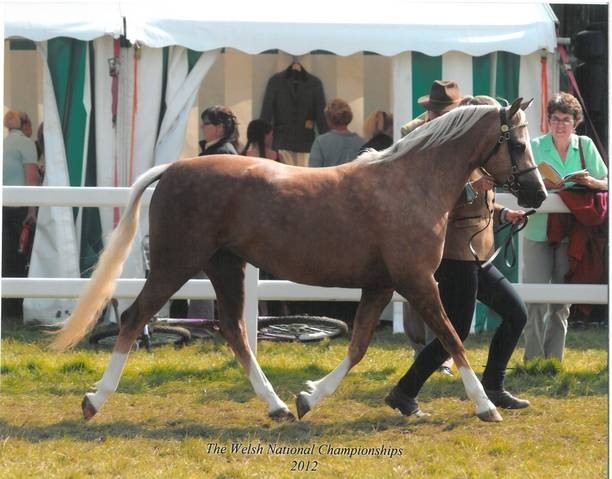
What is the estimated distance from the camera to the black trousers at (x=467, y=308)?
265 inches

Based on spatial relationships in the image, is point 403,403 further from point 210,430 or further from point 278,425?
point 210,430

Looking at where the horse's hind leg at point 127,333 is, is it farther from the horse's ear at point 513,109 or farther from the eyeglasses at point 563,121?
the eyeglasses at point 563,121

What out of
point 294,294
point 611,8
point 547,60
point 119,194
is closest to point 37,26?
point 119,194

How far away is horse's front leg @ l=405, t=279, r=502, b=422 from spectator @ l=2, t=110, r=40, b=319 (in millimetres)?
5422

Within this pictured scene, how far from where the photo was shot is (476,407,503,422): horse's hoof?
6473 mm

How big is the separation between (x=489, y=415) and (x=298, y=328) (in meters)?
3.34

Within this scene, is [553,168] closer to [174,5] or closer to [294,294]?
[294,294]

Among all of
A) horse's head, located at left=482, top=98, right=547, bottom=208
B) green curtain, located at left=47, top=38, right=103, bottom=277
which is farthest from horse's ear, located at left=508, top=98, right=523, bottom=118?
green curtain, located at left=47, top=38, right=103, bottom=277

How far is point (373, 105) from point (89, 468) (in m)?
7.26

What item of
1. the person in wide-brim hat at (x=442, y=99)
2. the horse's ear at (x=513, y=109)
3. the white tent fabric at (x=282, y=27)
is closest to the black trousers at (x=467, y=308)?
the horse's ear at (x=513, y=109)

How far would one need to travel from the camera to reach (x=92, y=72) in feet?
34.9

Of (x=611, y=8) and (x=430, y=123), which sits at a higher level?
(x=611, y=8)

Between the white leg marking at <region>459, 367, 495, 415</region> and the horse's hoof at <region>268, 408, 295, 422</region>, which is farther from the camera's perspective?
the horse's hoof at <region>268, 408, 295, 422</region>

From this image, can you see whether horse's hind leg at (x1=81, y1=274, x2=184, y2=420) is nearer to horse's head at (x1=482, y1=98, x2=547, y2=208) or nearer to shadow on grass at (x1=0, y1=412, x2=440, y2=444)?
shadow on grass at (x1=0, y1=412, x2=440, y2=444)
